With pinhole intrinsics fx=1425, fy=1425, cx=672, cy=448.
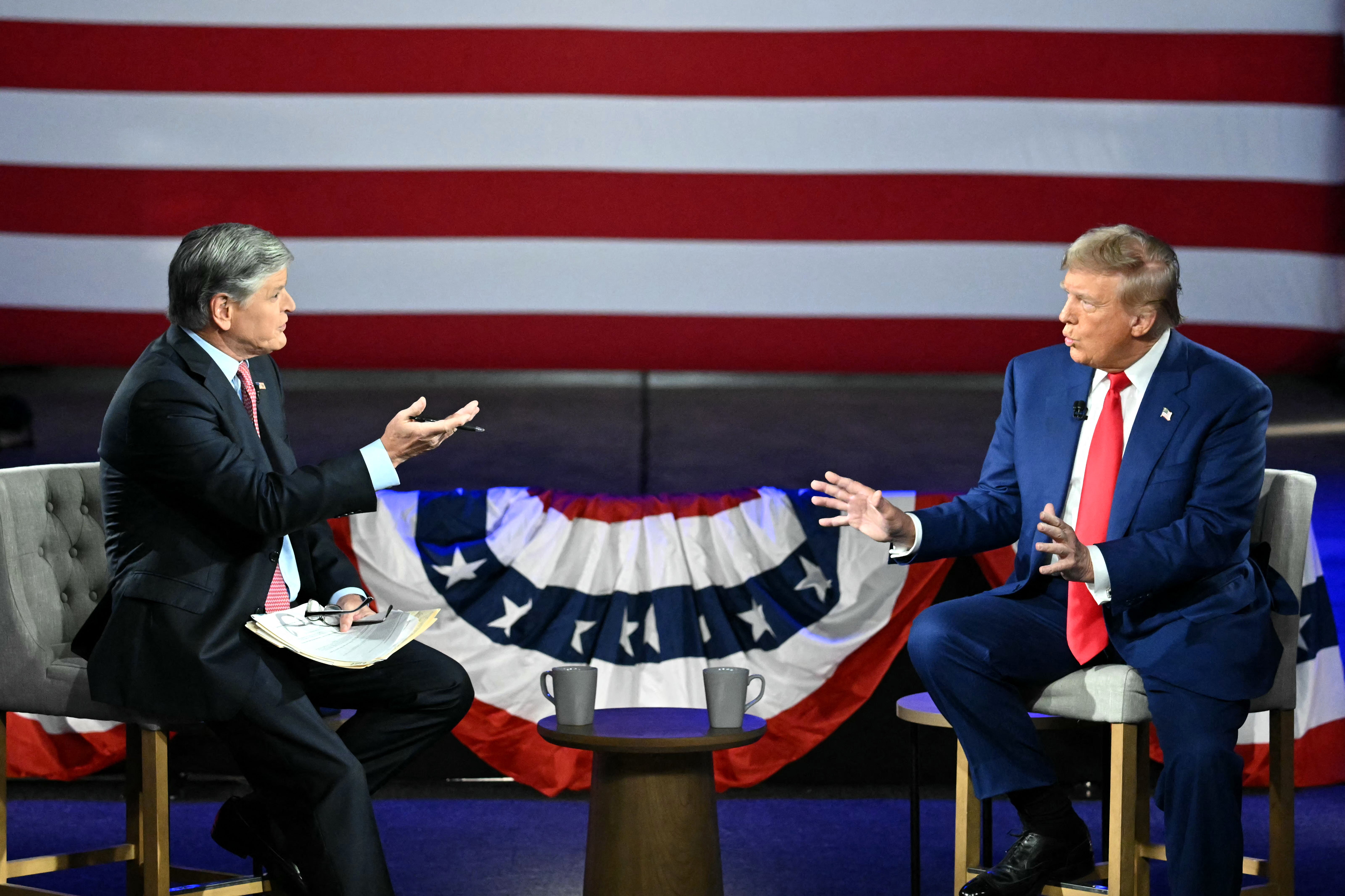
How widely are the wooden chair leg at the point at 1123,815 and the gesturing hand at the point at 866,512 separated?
0.40 metres

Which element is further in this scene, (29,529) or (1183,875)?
(29,529)

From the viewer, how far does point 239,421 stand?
6.56 feet

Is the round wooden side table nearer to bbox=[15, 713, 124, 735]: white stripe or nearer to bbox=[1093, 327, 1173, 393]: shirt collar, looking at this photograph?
bbox=[1093, 327, 1173, 393]: shirt collar

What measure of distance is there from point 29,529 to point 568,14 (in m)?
3.61

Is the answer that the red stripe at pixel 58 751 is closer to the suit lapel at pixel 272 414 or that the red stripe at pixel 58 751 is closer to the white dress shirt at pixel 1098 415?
the suit lapel at pixel 272 414

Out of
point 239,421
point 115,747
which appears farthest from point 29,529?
point 115,747

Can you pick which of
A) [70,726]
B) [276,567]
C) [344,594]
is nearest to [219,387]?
[276,567]

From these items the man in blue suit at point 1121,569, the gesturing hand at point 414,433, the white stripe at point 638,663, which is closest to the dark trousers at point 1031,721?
the man in blue suit at point 1121,569

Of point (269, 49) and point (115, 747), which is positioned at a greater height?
point (269, 49)

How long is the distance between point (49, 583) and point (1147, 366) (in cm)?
164

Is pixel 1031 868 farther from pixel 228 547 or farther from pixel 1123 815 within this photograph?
pixel 228 547

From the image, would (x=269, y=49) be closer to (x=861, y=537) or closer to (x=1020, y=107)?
(x=1020, y=107)

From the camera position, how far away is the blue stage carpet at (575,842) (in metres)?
2.43

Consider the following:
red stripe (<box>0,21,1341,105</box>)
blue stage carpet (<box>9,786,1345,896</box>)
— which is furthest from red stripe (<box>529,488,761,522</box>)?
red stripe (<box>0,21,1341,105</box>)
